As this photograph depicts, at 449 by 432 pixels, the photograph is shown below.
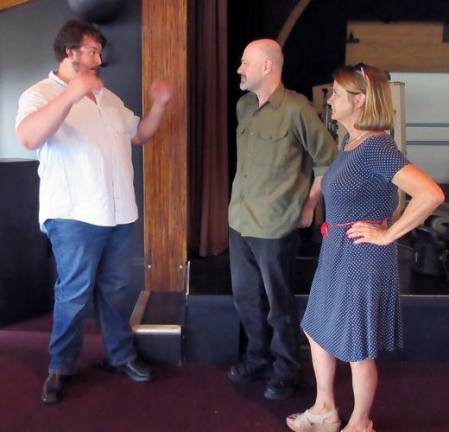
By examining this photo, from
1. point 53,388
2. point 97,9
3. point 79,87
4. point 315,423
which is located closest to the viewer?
point 79,87

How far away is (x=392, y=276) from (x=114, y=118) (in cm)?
125

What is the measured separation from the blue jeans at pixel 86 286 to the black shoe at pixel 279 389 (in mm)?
637

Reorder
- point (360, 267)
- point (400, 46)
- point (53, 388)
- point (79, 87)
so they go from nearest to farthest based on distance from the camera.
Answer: point (360, 267) → point (79, 87) → point (53, 388) → point (400, 46)

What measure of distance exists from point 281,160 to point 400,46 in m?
3.19

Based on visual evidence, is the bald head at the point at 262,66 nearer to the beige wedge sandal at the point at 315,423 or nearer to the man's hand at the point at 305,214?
the man's hand at the point at 305,214

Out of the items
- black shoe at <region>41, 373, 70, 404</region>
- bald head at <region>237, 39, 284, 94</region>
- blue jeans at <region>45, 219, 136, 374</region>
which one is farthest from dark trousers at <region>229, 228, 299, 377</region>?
black shoe at <region>41, 373, 70, 404</region>

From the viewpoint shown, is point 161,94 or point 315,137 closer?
point 315,137

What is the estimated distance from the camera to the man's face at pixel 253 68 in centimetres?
222

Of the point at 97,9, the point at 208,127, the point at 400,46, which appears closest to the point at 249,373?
the point at 208,127

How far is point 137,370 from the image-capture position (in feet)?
8.42

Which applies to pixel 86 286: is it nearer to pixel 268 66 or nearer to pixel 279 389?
pixel 279 389

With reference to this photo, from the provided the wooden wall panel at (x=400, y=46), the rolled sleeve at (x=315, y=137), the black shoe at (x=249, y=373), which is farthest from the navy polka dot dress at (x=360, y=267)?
the wooden wall panel at (x=400, y=46)

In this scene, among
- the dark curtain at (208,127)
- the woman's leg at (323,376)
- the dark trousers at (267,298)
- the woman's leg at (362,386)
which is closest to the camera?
the woman's leg at (362,386)

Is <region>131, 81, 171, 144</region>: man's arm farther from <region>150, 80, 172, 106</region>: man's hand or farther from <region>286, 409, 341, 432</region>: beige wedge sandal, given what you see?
<region>286, 409, 341, 432</region>: beige wedge sandal
